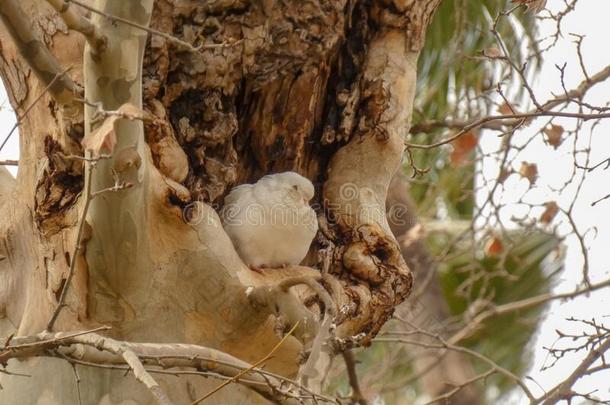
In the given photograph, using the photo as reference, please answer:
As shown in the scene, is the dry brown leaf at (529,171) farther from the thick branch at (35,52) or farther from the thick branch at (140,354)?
the thick branch at (35,52)

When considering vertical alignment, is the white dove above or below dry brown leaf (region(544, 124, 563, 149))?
below

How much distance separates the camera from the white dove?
11.7 ft

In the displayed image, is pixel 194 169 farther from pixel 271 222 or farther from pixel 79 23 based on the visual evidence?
pixel 79 23

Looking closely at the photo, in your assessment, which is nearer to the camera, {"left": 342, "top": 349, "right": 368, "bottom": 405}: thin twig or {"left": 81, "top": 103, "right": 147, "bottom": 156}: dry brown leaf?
{"left": 81, "top": 103, "right": 147, "bottom": 156}: dry brown leaf

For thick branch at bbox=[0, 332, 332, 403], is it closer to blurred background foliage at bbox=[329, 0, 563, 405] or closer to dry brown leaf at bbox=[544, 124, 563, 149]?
dry brown leaf at bbox=[544, 124, 563, 149]

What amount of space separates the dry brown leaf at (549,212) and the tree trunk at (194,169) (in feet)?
4.71

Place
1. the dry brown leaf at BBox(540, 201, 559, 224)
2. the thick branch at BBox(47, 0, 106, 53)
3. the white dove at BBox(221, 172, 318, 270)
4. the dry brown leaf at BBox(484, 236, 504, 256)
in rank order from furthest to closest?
the dry brown leaf at BBox(484, 236, 504, 256) → the dry brown leaf at BBox(540, 201, 559, 224) → the white dove at BBox(221, 172, 318, 270) → the thick branch at BBox(47, 0, 106, 53)

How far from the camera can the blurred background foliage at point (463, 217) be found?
604 cm

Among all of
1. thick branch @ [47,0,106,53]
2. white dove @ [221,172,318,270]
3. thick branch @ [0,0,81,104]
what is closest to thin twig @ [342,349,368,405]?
white dove @ [221,172,318,270]

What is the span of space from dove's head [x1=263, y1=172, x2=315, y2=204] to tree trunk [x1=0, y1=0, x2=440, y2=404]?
0.47 ft

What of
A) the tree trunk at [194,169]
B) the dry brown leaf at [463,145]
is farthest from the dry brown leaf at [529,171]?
the tree trunk at [194,169]

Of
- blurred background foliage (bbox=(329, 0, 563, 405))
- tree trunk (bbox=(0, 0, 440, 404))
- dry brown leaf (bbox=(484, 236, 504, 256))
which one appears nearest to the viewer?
tree trunk (bbox=(0, 0, 440, 404))

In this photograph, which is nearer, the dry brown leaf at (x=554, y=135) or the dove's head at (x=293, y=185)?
the dove's head at (x=293, y=185)

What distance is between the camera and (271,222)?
3.68m
